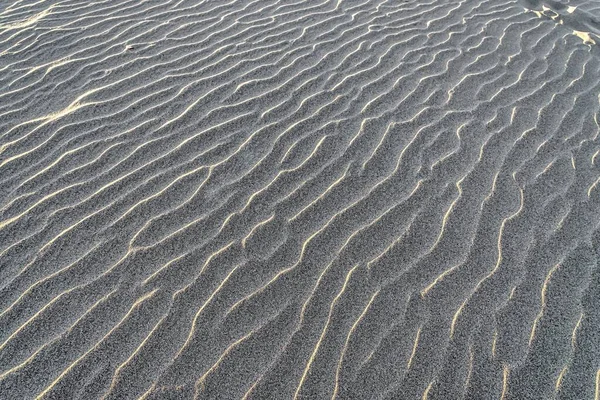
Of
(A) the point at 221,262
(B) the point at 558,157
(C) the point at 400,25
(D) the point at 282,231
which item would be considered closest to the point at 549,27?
(C) the point at 400,25

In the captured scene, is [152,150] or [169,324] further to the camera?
[152,150]

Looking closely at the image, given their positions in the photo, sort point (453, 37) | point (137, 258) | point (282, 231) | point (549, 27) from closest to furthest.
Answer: point (137, 258)
point (282, 231)
point (453, 37)
point (549, 27)

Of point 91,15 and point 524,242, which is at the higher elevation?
point 91,15

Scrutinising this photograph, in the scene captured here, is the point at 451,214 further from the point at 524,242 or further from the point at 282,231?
the point at 282,231

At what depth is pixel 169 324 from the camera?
260 cm

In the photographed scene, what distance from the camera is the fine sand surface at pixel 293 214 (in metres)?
2.48

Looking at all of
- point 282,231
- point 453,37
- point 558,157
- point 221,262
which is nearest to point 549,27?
point 453,37

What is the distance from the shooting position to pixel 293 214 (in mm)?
3219

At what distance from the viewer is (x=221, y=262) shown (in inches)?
115

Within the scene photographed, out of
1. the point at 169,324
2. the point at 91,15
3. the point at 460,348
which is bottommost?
the point at 460,348

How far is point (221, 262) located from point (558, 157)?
268 centimetres

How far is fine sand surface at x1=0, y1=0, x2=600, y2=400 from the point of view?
2484 millimetres

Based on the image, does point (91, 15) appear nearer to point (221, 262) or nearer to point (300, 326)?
point (221, 262)

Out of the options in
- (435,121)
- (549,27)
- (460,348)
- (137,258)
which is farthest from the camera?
(549,27)
